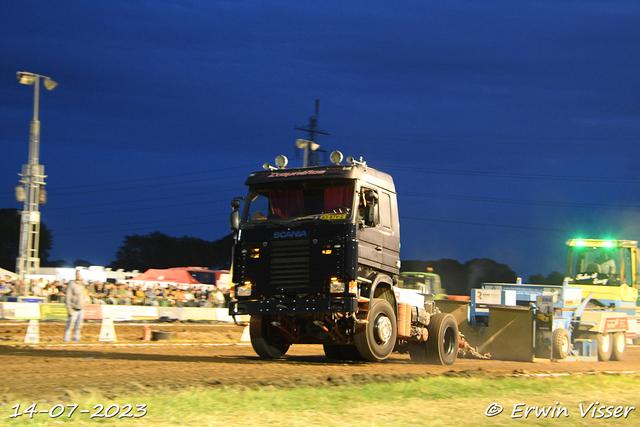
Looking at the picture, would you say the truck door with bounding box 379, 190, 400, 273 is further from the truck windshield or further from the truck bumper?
the truck bumper

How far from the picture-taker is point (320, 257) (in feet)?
41.2

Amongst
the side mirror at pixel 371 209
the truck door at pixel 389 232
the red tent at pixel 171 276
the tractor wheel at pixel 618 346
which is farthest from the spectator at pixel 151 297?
the side mirror at pixel 371 209

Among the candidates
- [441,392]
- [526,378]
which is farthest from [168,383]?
[526,378]

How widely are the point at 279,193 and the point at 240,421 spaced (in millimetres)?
7052

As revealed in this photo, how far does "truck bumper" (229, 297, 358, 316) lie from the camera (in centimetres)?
1234

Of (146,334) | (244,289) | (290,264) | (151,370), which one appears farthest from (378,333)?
(146,334)

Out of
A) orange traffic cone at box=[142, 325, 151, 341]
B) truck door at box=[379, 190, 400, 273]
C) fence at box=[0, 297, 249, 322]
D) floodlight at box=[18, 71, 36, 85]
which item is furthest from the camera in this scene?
floodlight at box=[18, 71, 36, 85]

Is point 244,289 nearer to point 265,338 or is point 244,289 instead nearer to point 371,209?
point 265,338

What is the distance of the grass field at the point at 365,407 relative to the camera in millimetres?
6812

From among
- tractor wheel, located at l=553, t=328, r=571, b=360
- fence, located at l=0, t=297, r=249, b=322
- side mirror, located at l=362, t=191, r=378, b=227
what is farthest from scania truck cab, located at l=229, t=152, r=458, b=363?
fence, located at l=0, t=297, r=249, b=322

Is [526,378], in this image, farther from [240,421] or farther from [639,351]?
[639,351]

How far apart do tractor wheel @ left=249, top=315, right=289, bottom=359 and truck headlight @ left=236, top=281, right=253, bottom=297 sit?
0.90 meters

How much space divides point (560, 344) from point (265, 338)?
8.14 metres

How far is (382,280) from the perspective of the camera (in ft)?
43.7
